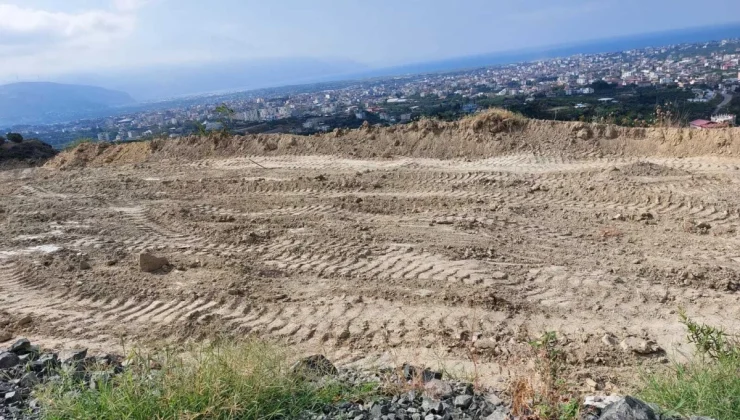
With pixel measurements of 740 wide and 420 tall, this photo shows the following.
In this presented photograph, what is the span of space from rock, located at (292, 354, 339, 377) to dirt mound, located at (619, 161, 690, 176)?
7.88 metres

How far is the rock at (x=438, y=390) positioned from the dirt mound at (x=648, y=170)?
766 cm

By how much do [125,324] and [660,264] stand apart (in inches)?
238

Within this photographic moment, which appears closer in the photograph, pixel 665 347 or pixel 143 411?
pixel 143 411

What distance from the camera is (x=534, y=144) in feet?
39.9

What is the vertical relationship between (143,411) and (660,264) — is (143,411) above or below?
above

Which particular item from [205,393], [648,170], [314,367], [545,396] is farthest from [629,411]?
[648,170]

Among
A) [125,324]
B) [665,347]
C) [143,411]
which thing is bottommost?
[665,347]

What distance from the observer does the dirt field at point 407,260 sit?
16.8ft

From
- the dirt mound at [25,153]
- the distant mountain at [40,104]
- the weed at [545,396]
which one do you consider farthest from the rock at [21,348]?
the distant mountain at [40,104]

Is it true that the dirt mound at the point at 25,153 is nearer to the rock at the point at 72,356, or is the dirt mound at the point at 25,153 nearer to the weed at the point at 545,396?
the rock at the point at 72,356

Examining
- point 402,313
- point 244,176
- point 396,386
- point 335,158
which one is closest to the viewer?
point 396,386

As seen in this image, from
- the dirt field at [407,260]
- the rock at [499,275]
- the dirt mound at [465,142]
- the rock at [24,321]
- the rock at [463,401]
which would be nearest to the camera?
the rock at [463,401]

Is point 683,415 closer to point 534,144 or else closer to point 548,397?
point 548,397

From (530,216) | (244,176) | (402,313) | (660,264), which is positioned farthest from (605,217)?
(244,176)
